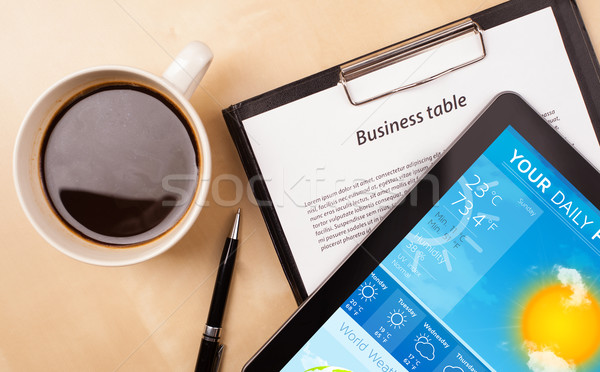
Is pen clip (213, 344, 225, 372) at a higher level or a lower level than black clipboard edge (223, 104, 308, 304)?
lower

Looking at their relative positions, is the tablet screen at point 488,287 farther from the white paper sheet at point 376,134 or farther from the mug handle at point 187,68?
the mug handle at point 187,68

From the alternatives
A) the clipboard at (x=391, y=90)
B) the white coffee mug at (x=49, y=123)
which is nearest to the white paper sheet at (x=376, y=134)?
the clipboard at (x=391, y=90)

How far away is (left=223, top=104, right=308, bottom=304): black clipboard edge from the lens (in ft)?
1.60

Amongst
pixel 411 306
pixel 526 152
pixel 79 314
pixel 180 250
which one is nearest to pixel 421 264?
pixel 411 306

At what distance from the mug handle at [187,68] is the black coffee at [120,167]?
4cm

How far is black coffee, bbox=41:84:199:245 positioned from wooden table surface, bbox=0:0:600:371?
0.22 ft

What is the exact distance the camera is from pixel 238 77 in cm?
51

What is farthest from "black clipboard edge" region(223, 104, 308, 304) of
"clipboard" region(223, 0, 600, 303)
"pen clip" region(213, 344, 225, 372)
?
"pen clip" region(213, 344, 225, 372)

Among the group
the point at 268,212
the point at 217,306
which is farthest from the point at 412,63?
Result: the point at 217,306

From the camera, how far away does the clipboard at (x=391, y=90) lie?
1.58 feet

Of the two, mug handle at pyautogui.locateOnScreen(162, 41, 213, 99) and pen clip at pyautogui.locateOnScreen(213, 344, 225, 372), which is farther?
pen clip at pyautogui.locateOnScreen(213, 344, 225, 372)

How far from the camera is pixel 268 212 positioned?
49 centimetres

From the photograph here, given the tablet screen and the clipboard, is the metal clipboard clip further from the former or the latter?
the tablet screen

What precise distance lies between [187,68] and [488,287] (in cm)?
34
